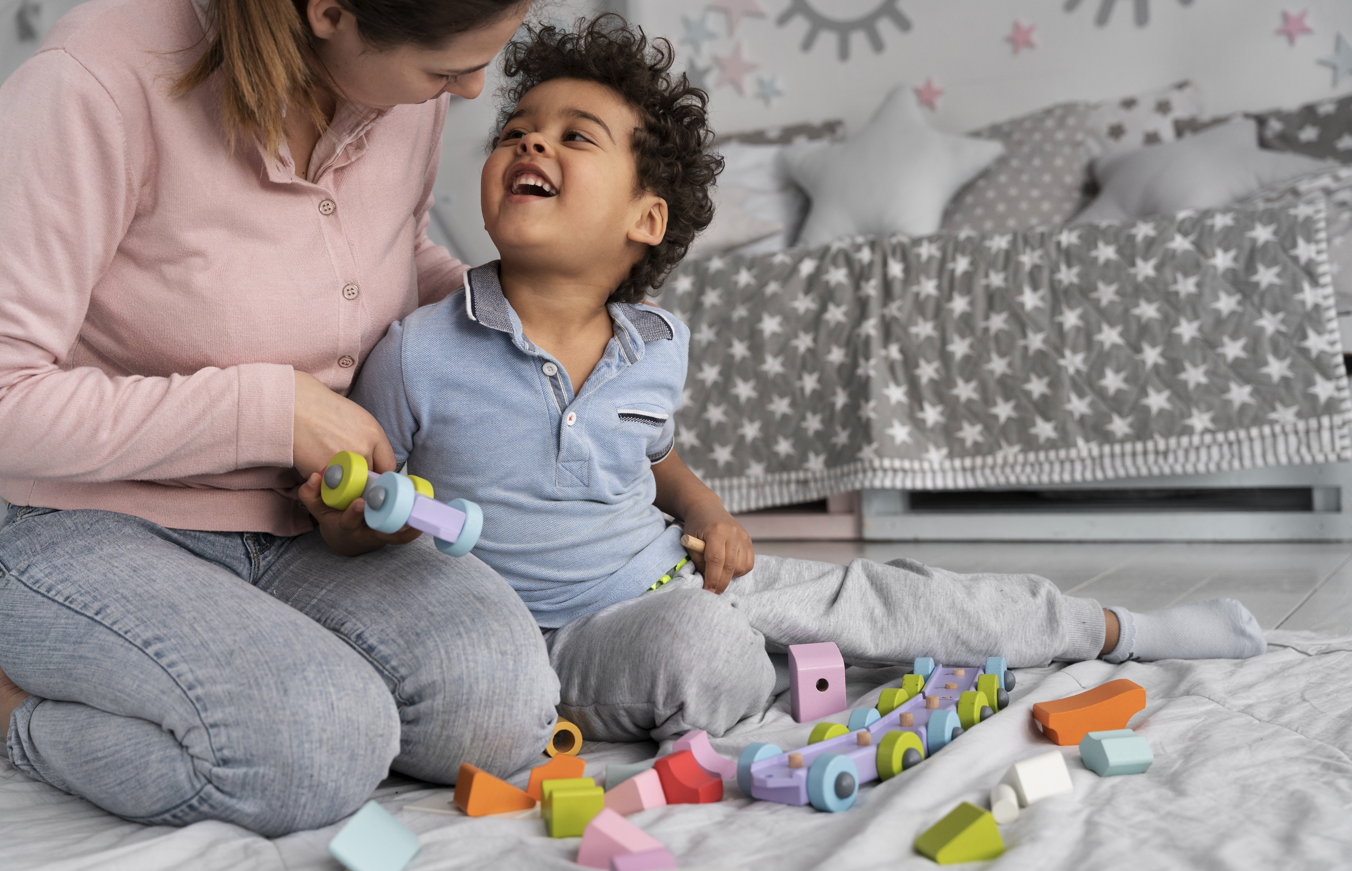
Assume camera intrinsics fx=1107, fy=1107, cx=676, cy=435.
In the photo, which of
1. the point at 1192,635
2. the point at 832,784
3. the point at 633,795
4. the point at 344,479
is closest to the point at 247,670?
the point at 344,479

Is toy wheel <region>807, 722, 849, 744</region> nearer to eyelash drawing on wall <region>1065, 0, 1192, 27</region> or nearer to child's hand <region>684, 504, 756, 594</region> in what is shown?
child's hand <region>684, 504, 756, 594</region>

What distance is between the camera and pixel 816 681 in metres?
1.01

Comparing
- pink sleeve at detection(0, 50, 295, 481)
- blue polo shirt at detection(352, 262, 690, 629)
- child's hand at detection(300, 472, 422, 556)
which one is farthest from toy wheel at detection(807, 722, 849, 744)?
pink sleeve at detection(0, 50, 295, 481)

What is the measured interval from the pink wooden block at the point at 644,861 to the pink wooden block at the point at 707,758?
0.59 feet

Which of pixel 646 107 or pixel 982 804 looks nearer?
pixel 982 804

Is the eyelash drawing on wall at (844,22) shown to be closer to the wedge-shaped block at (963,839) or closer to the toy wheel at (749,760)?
the toy wheel at (749,760)

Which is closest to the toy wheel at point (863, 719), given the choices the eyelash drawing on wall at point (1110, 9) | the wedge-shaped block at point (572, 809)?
the wedge-shaped block at point (572, 809)

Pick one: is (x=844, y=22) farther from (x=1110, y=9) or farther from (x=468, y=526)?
(x=468, y=526)

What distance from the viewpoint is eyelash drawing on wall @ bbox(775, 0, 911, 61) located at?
3.08 metres

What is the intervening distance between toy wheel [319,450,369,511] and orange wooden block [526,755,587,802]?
24cm

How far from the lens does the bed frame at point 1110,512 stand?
1.87 metres

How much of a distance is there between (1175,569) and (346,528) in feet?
4.20

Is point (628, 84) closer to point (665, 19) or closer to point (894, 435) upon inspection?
point (894, 435)

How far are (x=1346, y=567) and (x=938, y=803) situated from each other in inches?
46.7
